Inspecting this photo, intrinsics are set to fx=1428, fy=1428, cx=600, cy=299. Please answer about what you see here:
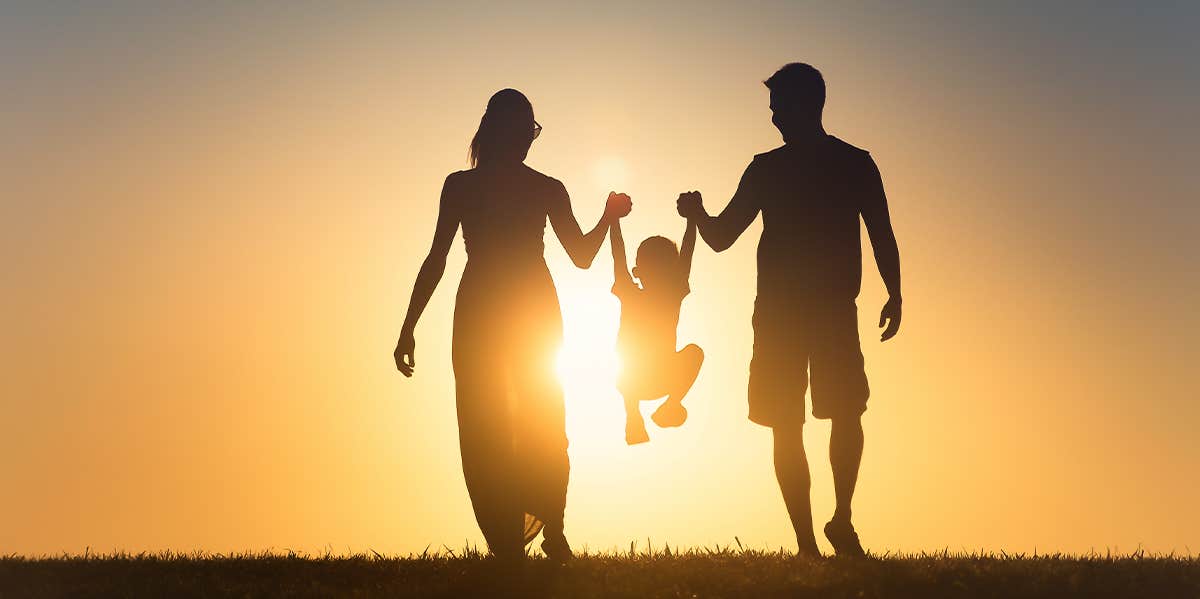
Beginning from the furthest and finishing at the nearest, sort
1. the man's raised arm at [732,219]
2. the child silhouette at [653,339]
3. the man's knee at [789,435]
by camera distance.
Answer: the child silhouette at [653,339] < the man's raised arm at [732,219] < the man's knee at [789,435]

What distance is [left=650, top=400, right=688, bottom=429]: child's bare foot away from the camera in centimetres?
1213

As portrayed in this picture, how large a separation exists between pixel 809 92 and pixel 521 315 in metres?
3.03

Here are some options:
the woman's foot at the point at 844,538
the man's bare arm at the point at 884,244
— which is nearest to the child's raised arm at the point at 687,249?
the man's bare arm at the point at 884,244

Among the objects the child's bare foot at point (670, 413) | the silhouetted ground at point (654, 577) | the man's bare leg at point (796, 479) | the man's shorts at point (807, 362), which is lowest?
the silhouetted ground at point (654, 577)

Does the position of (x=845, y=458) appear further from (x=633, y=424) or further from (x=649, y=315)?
(x=649, y=315)

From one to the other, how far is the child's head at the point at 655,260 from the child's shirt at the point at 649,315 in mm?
97

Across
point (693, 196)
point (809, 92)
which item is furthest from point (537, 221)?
point (809, 92)

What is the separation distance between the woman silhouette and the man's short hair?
209 cm

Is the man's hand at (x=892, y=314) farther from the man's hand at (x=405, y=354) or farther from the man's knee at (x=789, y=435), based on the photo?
the man's hand at (x=405, y=354)

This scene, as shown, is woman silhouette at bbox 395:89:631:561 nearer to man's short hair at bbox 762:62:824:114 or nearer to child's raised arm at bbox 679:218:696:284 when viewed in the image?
→ child's raised arm at bbox 679:218:696:284

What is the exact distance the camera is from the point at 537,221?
1151 cm

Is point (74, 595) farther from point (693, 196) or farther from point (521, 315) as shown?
point (693, 196)

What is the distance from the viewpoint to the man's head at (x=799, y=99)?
11.8 meters

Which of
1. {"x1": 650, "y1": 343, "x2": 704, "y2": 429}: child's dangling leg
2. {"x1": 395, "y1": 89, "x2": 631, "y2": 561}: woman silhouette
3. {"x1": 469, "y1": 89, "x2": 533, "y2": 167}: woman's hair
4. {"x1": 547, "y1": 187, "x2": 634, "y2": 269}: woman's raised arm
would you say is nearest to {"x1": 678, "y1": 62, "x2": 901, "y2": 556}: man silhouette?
{"x1": 650, "y1": 343, "x2": 704, "y2": 429}: child's dangling leg
